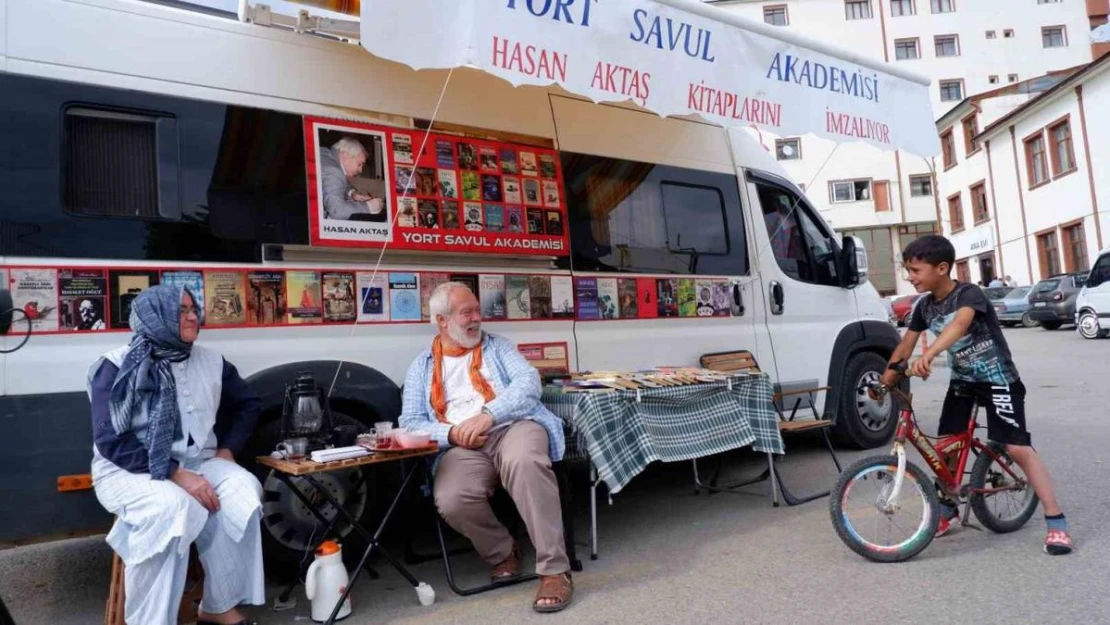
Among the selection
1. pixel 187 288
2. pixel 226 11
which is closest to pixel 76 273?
pixel 187 288

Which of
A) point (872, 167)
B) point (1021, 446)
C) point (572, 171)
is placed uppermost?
point (872, 167)

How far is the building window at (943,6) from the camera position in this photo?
36.4 m

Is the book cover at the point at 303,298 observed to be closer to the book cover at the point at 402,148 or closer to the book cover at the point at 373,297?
the book cover at the point at 373,297

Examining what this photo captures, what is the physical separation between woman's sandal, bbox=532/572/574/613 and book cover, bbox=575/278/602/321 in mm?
1614

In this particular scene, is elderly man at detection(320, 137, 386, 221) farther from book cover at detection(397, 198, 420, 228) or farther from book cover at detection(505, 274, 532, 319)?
book cover at detection(505, 274, 532, 319)

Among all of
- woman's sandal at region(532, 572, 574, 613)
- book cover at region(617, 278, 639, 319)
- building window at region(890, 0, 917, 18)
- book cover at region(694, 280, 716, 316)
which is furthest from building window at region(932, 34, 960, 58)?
woman's sandal at region(532, 572, 574, 613)

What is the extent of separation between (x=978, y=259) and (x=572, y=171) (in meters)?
29.9

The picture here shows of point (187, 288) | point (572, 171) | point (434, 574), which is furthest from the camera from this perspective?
point (572, 171)

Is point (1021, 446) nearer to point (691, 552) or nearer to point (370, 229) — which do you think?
point (691, 552)

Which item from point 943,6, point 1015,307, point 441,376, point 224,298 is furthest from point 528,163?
point 943,6

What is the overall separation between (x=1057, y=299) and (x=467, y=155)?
1806cm

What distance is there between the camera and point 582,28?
369 cm

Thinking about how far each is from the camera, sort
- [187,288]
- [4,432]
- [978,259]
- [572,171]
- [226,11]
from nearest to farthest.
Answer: [4,432], [187,288], [226,11], [572,171], [978,259]

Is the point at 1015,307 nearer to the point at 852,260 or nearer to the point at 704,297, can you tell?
the point at 852,260
